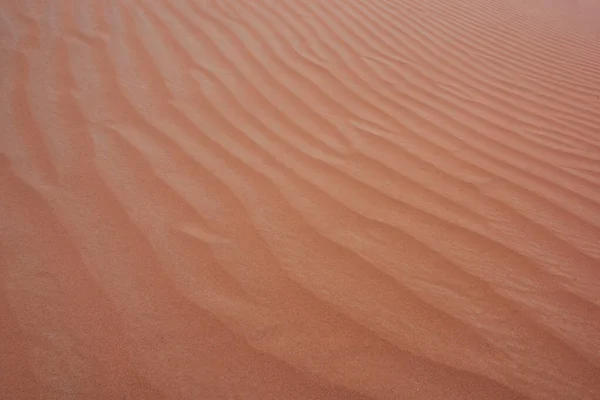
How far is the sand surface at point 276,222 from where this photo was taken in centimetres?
112

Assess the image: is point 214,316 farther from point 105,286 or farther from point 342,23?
point 342,23

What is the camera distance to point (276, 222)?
5.07 ft

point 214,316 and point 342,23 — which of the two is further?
point 342,23

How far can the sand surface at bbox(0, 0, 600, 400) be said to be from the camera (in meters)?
1.12

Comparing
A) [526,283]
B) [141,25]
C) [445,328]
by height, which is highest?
[141,25]

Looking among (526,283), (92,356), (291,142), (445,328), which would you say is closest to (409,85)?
(291,142)

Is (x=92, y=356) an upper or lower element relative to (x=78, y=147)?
lower

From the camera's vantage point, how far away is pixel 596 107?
2.82 m

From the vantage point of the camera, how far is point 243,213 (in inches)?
61.4

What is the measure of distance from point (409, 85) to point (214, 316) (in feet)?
6.95

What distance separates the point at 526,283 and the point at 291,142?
117 centimetres

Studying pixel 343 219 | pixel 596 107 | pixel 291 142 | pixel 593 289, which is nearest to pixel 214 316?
pixel 343 219

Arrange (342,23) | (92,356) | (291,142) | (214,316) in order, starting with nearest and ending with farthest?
(92,356) → (214,316) → (291,142) → (342,23)

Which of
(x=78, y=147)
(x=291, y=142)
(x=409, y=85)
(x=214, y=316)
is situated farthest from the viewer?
(x=409, y=85)
